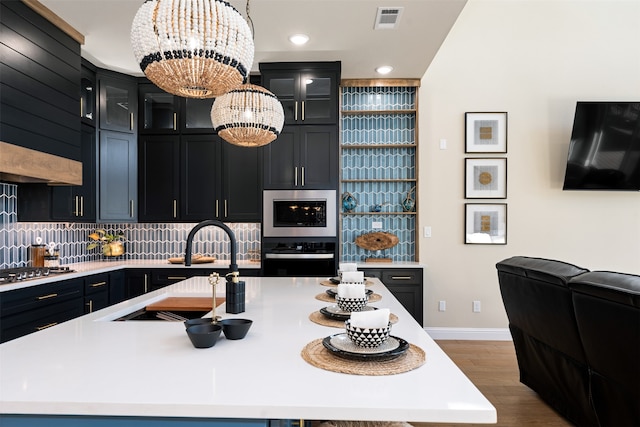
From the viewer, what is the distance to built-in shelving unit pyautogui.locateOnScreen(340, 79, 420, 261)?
4523mm

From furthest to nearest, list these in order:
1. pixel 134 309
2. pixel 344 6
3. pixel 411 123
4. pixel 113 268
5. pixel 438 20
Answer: pixel 411 123
pixel 113 268
pixel 438 20
pixel 344 6
pixel 134 309

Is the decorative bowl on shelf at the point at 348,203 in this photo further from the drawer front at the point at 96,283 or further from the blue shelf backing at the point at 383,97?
the drawer front at the point at 96,283

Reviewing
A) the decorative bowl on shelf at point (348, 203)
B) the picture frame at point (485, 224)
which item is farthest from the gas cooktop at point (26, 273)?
the picture frame at point (485, 224)

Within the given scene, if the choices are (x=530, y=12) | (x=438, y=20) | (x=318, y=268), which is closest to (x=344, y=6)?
(x=438, y=20)

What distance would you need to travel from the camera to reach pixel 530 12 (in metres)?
4.46

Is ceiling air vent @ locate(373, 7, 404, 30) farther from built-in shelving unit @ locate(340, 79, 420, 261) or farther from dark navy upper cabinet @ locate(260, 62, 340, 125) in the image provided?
built-in shelving unit @ locate(340, 79, 420, 261)

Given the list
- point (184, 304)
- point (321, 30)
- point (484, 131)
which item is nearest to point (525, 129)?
point (484, 131)

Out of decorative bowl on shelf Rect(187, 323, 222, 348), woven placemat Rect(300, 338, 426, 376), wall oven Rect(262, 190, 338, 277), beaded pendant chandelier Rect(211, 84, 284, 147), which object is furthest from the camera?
wall oven Rect(262, 190, 338, 277)

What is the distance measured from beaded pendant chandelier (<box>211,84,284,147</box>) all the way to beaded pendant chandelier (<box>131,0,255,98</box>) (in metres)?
0.78

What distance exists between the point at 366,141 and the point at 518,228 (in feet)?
6.27

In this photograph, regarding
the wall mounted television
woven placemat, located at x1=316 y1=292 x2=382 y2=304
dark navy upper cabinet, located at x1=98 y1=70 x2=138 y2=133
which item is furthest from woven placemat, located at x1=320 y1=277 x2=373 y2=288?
dark navy upper cabinet, located at x1=98 y1=70 x2=138 y2=133

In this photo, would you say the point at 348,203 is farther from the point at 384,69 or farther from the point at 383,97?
the point at 384,69

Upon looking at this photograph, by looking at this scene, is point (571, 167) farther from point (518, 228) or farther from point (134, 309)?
point (134, 309)

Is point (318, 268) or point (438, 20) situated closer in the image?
point (438, 20)
